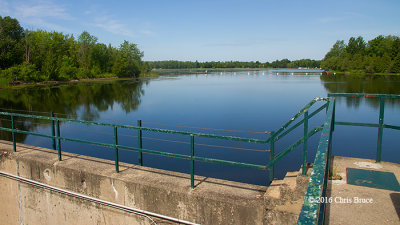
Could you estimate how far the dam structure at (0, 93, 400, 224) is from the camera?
4340 millimetres

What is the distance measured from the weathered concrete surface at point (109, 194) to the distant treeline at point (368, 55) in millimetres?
116506

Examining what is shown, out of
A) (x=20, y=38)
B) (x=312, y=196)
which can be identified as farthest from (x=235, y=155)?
(x=20, y=38)

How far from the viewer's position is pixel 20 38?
252ft

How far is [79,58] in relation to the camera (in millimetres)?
102062

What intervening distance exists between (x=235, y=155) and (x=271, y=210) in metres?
11.0

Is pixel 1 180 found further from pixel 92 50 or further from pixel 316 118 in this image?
pixel 92 50

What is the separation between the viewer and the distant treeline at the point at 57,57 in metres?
66.1

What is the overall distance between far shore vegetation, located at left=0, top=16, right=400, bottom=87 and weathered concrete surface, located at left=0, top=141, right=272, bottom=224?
59.0 meters

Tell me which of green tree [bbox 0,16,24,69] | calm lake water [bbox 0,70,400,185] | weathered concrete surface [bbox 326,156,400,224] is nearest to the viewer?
weathered concrete surface [bbox 326,156,400,224]

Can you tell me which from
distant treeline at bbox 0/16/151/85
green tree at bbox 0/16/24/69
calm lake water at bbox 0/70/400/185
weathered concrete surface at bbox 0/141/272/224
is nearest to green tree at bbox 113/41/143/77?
distant treeline at bbox 0/16/151/85

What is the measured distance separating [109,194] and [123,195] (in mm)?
326

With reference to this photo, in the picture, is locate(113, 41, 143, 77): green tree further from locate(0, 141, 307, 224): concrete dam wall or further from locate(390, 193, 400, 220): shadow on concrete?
locate(390, 193, 400, 220): shadow on concrete

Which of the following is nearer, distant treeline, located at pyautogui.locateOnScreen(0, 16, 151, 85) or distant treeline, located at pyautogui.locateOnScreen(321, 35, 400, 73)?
distant treeline, located at pyautogui.locateOnScreen(0, 16, 151, 85)

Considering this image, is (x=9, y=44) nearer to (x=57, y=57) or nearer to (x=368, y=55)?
(x=57, y=57)
